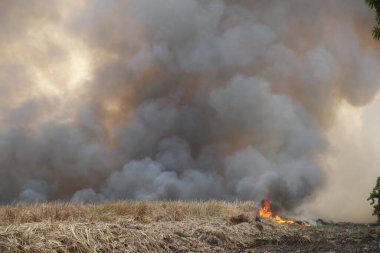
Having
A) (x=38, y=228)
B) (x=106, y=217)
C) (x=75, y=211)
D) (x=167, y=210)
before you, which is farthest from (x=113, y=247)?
(x=167, y=210)

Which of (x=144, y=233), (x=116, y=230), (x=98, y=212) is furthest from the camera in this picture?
(x=98, y=212)

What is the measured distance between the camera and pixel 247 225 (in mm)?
23312

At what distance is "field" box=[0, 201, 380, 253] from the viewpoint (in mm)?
13781

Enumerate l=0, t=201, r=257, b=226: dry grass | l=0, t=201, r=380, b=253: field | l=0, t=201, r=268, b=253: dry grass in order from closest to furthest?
l=0, t=201, r=268, b=253: dry grass, l=0, t=201, r=380, b=253: field, l=0, t=201, r=257, b=226: dry grass

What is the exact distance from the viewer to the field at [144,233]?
13.8 metres

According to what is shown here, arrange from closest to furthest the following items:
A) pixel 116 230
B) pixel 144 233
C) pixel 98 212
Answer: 1. pixel 116 230
2. pixel 144 233
3. pixel 98 212

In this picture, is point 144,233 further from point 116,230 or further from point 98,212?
point 98,212

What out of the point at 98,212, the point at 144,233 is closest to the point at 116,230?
the point at 144,233

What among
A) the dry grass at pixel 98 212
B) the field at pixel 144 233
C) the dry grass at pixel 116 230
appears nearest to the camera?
the dry grass at pixel 116 230

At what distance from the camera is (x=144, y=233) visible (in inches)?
644

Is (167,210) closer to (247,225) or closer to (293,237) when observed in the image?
(247,225)

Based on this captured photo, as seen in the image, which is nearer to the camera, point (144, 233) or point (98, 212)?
point (144, 233)

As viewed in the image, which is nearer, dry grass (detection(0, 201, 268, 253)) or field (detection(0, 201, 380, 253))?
dry grass (detection(0, 201, 268, 253))

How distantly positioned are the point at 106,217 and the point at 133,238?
13.8ft
